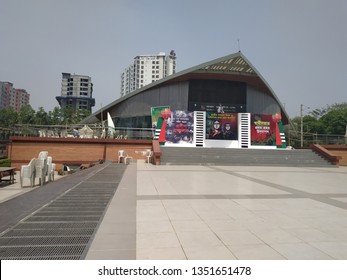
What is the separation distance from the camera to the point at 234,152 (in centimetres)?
1989

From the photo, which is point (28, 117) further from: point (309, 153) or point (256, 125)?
point (309, 153)

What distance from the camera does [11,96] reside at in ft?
370

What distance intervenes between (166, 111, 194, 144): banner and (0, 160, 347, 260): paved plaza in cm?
1494

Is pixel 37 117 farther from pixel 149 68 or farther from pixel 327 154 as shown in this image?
pixel 149 68

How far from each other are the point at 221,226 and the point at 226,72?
116 ft

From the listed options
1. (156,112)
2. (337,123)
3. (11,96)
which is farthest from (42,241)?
(11,96)

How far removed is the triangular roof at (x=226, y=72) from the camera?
3495 centimetres

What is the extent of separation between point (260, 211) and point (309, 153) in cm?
1697

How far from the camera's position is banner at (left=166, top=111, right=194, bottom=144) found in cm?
2253

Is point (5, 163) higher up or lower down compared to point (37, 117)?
→ lower down

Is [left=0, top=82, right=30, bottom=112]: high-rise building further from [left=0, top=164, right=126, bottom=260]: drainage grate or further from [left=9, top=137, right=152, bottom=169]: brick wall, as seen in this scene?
[left=0, top=164, right=126, bottom=260]: drainage grate

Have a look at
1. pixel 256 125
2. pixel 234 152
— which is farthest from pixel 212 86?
pixel 234 152

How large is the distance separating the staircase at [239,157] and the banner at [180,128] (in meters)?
2.82

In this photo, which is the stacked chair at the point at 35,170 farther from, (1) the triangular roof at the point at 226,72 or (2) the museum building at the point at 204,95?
(1) the triangular roof at the point at 226,72
